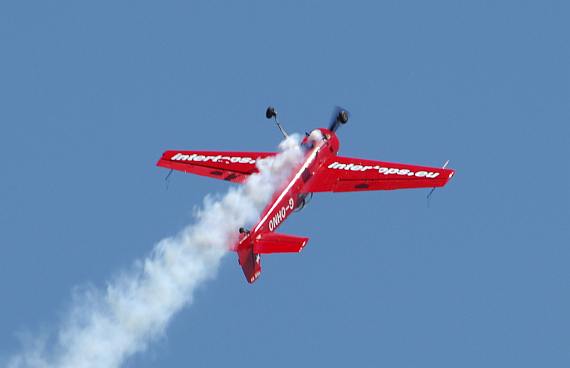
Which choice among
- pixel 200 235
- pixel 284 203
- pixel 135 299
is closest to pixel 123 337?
pixel 135 299

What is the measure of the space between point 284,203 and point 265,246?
2.69 m

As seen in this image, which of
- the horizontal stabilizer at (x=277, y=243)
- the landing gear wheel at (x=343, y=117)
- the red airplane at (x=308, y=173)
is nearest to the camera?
the horizontal stabilizer at (x=277, y=243)

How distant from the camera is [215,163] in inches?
1690

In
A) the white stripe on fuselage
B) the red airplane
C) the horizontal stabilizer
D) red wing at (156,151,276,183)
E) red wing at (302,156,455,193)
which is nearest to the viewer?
the horizontal stabilizer

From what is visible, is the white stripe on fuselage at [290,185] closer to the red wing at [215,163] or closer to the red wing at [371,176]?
the red wing at [371,176]

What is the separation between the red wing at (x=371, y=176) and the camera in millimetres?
41125

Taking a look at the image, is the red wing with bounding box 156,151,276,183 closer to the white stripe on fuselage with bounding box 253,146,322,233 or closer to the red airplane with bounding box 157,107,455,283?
the red airplane with bounding box 157,107,455,283

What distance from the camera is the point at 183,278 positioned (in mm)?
37531

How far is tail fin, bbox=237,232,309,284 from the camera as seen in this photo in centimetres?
3672

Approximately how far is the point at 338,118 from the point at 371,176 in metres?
2.92

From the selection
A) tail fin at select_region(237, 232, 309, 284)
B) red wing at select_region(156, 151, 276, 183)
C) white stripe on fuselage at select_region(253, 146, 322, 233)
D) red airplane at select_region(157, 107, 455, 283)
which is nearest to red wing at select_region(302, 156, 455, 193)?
red airplane at select_region(157, 107, 455, 283)

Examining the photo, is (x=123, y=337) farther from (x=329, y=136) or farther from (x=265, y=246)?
(x=329, y=136)

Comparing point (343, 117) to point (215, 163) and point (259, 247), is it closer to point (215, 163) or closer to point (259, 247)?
point (215, 163)

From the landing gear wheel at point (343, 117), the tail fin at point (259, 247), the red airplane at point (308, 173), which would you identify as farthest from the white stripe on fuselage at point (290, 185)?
the landing gear wheel at point (343, 117)
